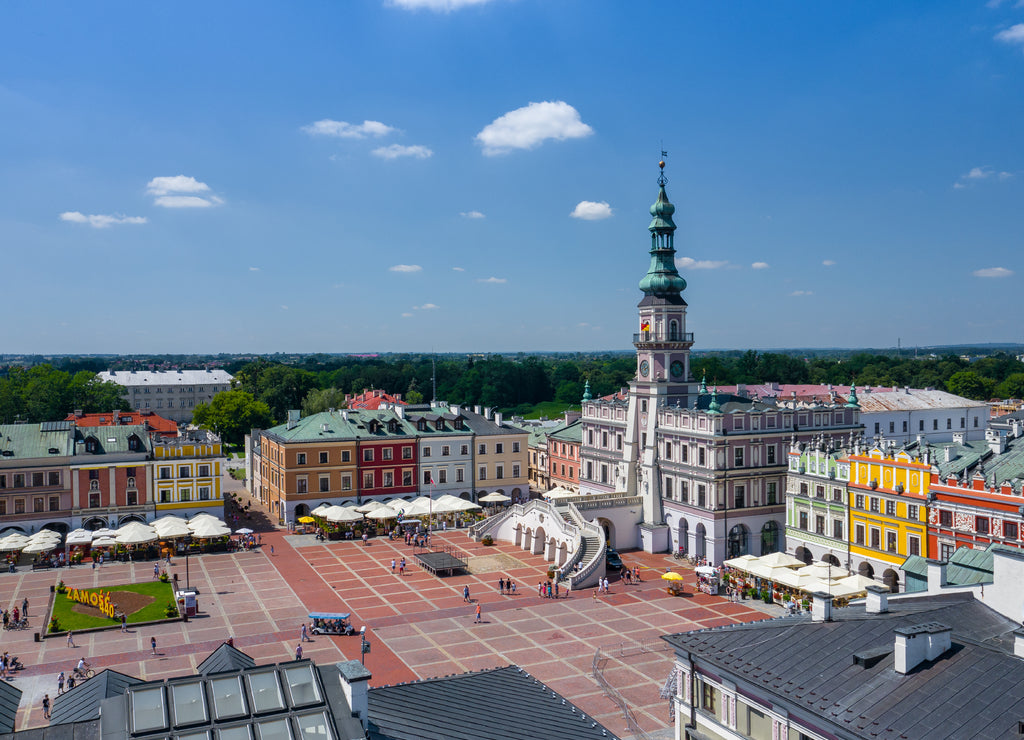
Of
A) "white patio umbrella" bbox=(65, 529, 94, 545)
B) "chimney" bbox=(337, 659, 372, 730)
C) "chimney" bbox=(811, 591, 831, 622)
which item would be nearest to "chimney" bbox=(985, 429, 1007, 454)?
"chimney" bbox=(811, 591, 831, 622)

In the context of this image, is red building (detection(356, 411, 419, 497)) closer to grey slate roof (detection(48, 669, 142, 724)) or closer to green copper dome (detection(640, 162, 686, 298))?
green copper dome (detection(640, 162, 686, 298))

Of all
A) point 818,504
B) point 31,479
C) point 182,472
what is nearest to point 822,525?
point 818,504

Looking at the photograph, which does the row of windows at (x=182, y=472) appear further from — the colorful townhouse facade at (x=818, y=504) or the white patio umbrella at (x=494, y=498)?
the colorful townhouse facade at (x=818, y=504)

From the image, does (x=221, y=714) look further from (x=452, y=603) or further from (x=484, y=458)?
(x=484, y=458)

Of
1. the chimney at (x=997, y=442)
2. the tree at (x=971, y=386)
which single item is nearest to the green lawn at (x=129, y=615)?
the chimney at (x=997, y=442)

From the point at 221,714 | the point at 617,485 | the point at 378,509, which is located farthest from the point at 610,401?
the point at 221,714
